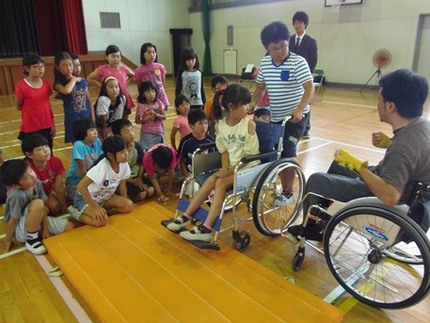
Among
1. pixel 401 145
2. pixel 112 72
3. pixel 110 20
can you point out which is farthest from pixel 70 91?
pixel 110 20

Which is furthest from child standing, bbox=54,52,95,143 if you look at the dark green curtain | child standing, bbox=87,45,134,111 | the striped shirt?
the dark green curtain

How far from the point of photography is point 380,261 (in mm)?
1486

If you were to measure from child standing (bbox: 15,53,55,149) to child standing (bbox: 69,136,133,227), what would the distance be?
801 mm

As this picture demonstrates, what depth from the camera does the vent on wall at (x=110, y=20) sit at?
33.0 ft

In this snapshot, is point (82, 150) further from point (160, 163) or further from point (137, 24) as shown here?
point (137, 24)

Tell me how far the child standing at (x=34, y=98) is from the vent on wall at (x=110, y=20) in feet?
27.3

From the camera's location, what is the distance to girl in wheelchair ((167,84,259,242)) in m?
1.90

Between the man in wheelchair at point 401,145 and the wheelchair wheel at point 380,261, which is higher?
the man in wheelchair at point 401,145

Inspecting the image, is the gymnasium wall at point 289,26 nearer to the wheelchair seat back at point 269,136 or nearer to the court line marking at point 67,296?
the wheelchair seat back at point 269,136

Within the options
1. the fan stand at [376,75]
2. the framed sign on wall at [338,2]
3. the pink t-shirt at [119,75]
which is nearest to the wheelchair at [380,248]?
the pink t-shirt at [119,75]

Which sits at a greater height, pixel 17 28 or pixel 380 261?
pixel 17 28

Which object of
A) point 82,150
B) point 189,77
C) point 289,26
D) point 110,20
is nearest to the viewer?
point 82,150

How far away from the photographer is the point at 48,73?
28.3 feet

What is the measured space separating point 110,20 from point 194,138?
29.9 ft
